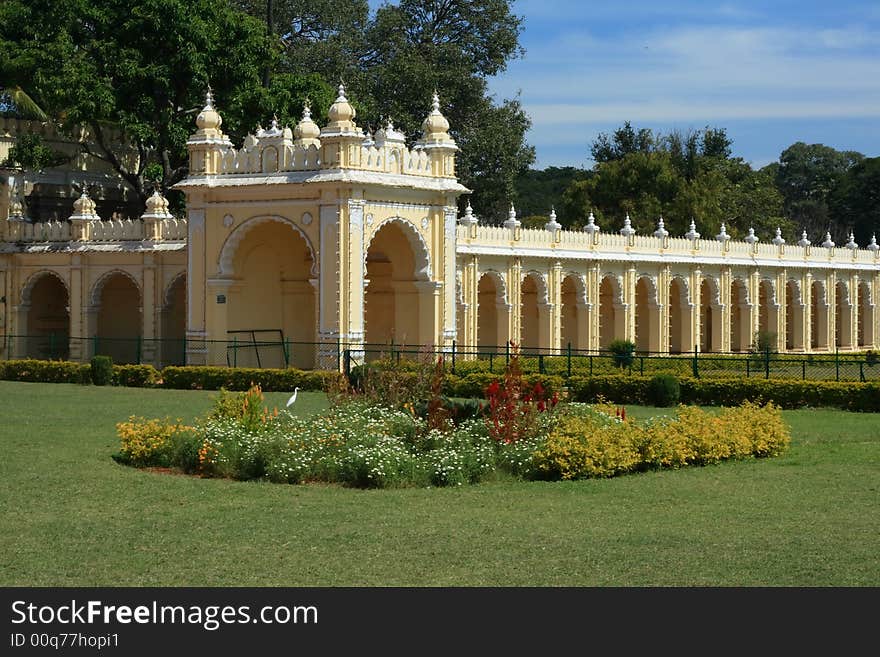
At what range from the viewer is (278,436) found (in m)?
16.4

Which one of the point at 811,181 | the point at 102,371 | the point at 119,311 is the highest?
the point at 811,181

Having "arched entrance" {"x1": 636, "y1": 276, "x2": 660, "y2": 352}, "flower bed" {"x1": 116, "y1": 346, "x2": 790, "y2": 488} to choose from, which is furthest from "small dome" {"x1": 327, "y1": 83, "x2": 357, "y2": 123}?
"arched entrance" {"x1": 636, "y1": 276, "x2": 660, "y2": 352}

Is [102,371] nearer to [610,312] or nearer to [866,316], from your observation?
[610,312]

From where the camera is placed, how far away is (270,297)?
1347 inches

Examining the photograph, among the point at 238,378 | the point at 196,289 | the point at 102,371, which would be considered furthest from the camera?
the point at 196,289

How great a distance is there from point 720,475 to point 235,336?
18602 mm

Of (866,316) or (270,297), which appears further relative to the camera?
(866,316)

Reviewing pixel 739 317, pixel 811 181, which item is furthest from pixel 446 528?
pixel 811 181

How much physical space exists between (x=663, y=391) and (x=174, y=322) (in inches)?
610

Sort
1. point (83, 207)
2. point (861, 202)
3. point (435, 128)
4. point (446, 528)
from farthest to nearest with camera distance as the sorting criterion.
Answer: point (861, 202), point (83, 207), point (435, 128), point (446, 528)

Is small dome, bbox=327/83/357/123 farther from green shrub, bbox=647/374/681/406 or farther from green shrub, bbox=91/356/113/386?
green shrub, bbox=647/374/681/406

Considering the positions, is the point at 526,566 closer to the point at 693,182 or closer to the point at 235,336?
the point at 235,336

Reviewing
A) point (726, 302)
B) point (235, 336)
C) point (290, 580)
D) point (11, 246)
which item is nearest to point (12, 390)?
point (235, 336)

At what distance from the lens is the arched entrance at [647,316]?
44.9 metres
